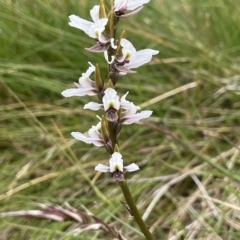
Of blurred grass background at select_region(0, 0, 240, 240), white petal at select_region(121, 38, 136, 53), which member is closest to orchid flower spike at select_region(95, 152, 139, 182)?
white petal at select_region(121, 38, 136, 53)

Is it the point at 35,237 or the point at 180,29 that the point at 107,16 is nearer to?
the point at 35,237

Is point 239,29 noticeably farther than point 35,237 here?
Yes

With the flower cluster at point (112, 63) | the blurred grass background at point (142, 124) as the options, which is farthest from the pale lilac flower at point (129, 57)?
the blurred grass background at point (142, 124)

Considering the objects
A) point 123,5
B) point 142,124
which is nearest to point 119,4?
point 123,5

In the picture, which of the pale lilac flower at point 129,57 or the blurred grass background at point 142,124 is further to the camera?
the blurred grass background at point 142,124

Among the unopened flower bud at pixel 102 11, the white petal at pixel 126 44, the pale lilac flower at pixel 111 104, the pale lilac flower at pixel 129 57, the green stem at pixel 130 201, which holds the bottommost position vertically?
the green stem at pixel 130 201

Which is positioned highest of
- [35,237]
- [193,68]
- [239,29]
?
[239,29]

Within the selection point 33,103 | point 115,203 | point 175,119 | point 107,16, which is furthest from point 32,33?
point 107,16

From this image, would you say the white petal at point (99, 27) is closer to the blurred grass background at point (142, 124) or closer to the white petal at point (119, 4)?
the white petal at point (119, 4)
